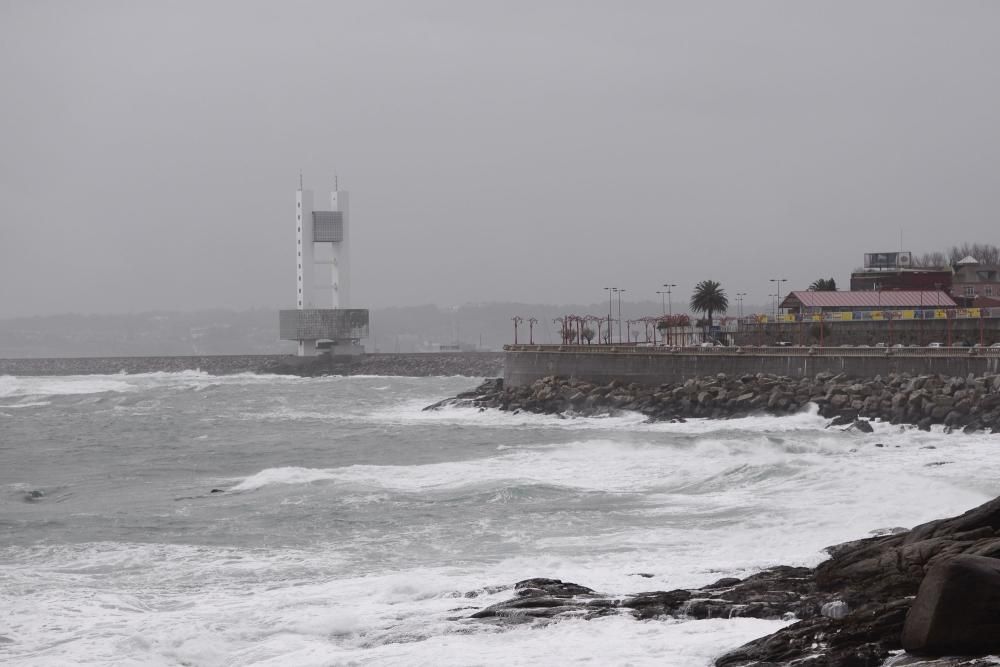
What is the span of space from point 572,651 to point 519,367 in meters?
41.0

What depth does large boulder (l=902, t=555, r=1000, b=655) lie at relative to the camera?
29.5 ft

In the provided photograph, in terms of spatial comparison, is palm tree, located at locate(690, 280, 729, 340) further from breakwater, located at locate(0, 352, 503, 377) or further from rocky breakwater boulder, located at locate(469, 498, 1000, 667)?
rocky breakwater boulder, located at locate(469, 498, 1000, 667)

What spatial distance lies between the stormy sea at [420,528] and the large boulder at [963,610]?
6.72 ft

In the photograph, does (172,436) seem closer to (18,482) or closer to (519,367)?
(18,482)

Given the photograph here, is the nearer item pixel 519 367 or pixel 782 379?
pixel 782 379

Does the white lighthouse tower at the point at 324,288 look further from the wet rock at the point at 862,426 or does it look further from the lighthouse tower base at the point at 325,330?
the wet rock at the point at 862,426

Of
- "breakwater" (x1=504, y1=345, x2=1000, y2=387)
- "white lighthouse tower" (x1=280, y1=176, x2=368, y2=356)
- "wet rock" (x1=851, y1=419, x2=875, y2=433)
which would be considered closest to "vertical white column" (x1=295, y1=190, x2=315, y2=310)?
"white lighthouse tower" (x1=280, y1=176, x2=368, y2=356)

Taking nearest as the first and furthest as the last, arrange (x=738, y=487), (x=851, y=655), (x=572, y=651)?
1. (x=851, y=655)
2. (x=572, y=651)
3. (x=738, y=487)

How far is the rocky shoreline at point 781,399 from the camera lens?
31.7m

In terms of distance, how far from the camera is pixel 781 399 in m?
37.3

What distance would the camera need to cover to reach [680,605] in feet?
40.1

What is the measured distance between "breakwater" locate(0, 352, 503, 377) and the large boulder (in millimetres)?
77750

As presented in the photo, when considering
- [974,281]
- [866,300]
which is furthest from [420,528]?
[974,281]

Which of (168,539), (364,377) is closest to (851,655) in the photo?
(168,539)
